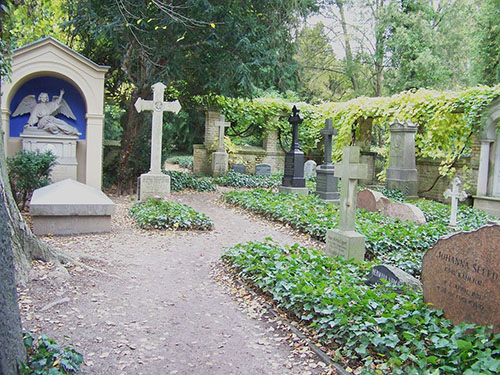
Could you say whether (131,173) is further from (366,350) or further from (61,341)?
(366,350)

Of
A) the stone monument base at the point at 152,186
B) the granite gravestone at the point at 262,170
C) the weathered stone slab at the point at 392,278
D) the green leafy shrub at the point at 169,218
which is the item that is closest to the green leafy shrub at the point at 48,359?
the weathered stone slab at the point at 392,278

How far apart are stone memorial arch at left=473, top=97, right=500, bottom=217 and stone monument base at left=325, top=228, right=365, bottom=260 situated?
721cm

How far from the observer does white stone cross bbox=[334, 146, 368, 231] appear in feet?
21.1

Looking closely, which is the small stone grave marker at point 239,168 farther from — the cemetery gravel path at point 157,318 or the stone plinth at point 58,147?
the cemetery gravel path at point 157,318

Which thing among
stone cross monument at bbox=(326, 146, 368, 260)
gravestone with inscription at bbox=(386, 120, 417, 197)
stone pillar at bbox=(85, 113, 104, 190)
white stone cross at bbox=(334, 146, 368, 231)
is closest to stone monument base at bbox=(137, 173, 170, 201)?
stone pillar at bbox=(85, 113, 104, 190)

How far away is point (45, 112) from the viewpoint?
11.3 metres

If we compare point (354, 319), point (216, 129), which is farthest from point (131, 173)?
point (354, 319)

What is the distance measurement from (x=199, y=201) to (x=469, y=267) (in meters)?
9.52

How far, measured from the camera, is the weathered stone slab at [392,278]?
4.68 m

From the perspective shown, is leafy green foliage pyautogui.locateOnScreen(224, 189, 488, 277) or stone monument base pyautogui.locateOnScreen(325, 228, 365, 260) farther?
leafy green foliage pyautogui.locateOnScreen(224, 189, 488, 277)

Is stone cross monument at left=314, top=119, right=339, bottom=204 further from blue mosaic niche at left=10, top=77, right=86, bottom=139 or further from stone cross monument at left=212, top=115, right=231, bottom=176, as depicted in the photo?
blue mosaic niche at left=10, top=77, right=86, bottom=139

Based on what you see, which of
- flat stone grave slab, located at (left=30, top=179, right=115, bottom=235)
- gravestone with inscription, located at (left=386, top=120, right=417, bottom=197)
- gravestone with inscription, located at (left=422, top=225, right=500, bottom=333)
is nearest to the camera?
gravestone with inscription, located at (left=422, top=225, right=500, bottom=333)

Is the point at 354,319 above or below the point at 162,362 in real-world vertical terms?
above

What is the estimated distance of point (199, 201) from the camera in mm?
12602
